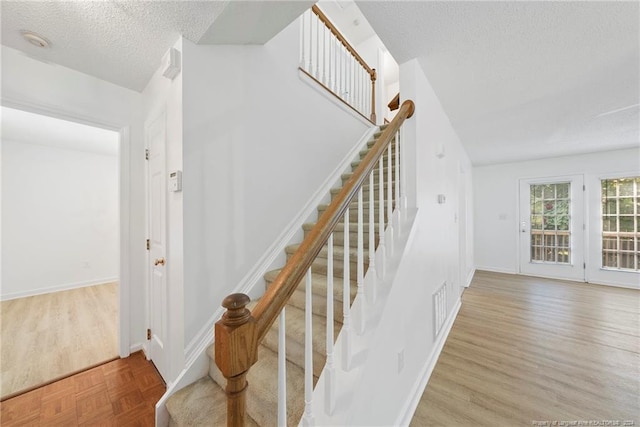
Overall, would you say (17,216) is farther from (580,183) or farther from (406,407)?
(580,183)

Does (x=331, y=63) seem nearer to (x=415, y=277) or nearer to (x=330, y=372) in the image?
(x=415, y=277)

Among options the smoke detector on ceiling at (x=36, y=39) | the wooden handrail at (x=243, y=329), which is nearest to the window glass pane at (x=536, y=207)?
the wooden handrail at (x=243, y=329)

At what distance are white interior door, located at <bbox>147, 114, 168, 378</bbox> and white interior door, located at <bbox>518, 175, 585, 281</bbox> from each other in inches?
245

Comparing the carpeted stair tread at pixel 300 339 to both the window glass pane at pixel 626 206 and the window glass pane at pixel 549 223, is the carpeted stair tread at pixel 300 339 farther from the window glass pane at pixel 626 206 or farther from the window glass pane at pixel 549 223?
the window glass pane at pixel 626 206

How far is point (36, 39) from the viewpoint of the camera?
59.3 inches

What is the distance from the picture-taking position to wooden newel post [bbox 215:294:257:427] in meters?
0.60

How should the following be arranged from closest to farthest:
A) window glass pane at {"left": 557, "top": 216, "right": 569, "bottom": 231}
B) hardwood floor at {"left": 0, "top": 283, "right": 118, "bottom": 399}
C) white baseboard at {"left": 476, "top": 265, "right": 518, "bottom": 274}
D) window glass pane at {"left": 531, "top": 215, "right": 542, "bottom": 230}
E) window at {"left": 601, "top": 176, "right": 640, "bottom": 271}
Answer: hardwood floor at {"left": 0, "top": 283, "right": 118, "bottom": 399} < window at {"left": 601, "top": 176, "right": 640, "bottom": 271} < window glass pane at {"left": 557, "top": 216, "right": 569, "bottom": 231} < window glass pane at {"left": 531, "top": 215, "right": 542, "bottom": 230} < white baseboard at {"left": 476, "top": 265, "right": 518, "bottom": 274}

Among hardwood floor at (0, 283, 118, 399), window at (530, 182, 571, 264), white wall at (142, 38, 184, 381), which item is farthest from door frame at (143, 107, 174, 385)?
window at (530, 182, 571, 264)

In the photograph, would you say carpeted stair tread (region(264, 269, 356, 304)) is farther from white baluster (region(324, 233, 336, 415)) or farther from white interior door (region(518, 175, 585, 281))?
white interior door (region(518, 175, 585, 281))

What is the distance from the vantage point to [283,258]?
206cm

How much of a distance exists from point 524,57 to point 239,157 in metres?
2.24

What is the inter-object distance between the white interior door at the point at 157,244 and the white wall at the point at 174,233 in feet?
0.30

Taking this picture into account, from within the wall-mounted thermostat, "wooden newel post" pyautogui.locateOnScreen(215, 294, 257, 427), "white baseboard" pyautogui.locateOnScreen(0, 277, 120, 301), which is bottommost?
"white baseboard" pyautogui.locateOnScreen(0, 277, 120, 301)

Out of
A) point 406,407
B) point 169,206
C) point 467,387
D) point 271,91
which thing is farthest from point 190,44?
point 467,387
